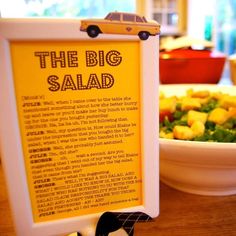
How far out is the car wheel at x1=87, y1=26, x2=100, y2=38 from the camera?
208 mm

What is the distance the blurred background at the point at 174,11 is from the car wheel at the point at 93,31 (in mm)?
2945

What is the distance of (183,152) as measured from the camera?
330 mm

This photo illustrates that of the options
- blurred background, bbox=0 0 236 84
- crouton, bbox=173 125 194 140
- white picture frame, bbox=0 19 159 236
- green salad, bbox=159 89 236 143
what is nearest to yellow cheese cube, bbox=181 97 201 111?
green salad, bbox=159 89 236 143

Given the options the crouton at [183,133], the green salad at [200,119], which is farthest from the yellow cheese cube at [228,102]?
the crouton at [183,133]

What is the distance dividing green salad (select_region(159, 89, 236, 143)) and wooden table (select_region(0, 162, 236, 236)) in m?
0.09

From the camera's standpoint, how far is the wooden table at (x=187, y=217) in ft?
1.06

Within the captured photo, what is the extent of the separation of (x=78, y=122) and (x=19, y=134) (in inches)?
2.0

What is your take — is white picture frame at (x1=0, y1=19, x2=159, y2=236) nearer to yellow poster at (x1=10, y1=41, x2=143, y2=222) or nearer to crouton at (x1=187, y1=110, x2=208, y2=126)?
yellow poster at (x1=10, y1=41, x2=143, y2=222)

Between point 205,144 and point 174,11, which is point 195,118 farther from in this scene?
point 174,11

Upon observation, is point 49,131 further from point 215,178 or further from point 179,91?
point 179,91

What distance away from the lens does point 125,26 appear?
218 millimetres

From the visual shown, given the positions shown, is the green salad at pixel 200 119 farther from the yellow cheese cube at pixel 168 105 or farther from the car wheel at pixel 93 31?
the car wheel at pixel 93 31

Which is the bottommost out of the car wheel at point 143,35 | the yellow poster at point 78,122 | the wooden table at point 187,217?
the wooden table at point 187,217

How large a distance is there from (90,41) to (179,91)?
0.46 m
